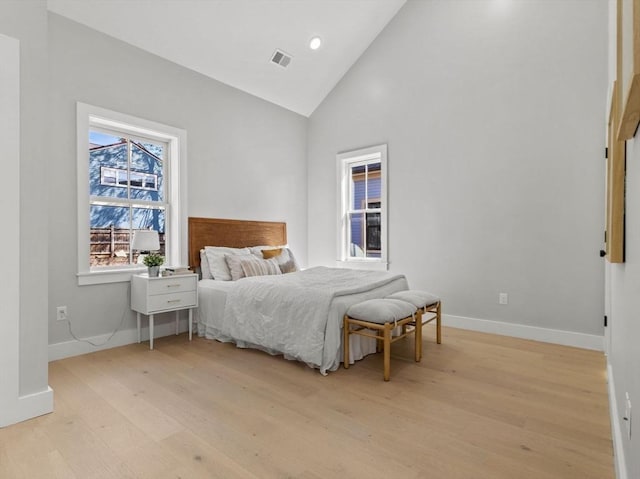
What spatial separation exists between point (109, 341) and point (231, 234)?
5.80ft

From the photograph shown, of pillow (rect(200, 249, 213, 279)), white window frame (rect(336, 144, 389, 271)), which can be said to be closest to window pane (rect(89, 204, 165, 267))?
pillow (rect(200, 249, 213, 279))

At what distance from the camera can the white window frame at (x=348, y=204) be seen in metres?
4.78

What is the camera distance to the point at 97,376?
109 inches

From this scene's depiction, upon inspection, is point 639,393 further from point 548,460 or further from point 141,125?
point 141,125

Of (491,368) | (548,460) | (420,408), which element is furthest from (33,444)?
(491,368)

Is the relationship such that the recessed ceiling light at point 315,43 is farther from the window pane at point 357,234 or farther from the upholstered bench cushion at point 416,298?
the upholstered bench cushion at point 416,298

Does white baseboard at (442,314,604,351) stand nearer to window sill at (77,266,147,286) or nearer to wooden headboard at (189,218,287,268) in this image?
wooden headboard at (189,218,287,268)

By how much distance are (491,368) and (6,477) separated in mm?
3060

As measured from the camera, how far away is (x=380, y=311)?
8.93 feet

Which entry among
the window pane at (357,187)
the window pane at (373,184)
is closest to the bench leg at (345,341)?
the window pane at (373,184)

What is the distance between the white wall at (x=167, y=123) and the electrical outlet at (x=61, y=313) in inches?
1.5

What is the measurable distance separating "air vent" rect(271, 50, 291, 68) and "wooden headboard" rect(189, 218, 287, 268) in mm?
2061

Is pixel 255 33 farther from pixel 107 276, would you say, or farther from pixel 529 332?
pixel 529 332

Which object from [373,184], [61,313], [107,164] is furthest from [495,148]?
[61,313]
